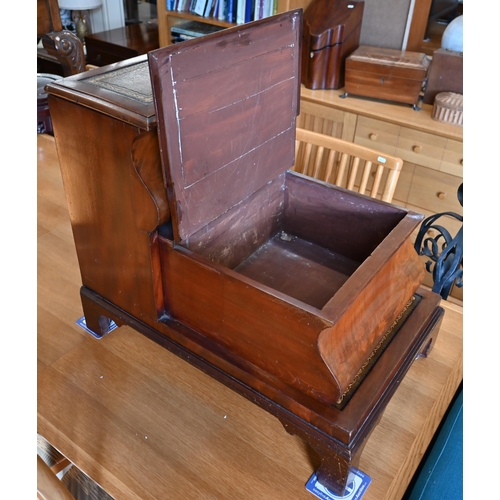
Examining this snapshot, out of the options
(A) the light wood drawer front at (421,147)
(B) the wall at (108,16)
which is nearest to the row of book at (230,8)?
(A) the light wood drawer front at (421,147)

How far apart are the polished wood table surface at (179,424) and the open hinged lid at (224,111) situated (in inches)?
14.1

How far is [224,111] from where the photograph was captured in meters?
0.78

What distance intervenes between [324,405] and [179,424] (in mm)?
300

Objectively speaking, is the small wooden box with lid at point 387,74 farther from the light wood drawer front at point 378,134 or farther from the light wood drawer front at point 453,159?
the light wood drawer front at point 453,159

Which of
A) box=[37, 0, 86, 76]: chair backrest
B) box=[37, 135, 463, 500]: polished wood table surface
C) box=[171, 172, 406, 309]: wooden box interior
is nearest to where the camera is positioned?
→ box=[37, 135, 463, 500]: polished wood table surface

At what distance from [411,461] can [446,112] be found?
5.18ft

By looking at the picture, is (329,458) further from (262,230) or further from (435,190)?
(435,190)

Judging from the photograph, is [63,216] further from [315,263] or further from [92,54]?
[92,54]

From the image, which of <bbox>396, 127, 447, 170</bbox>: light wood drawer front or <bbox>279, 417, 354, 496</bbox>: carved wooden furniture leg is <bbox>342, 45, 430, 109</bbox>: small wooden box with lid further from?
<bbox>279, 417, 354, 496</bbox>: carved wooden furniture leg

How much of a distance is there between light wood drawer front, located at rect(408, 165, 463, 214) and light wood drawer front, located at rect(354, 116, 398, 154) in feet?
0.52

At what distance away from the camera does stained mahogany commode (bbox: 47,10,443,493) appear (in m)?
0.73

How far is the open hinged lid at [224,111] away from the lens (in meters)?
0.68

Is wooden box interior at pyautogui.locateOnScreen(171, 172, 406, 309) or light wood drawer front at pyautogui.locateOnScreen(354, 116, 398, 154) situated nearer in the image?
wooden box interior at pyautogui.locateOnScreen(171, 172, 406, 309)

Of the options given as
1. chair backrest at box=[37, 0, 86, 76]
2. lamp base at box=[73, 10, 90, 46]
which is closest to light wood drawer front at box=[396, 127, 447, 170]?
chair backrest at box=[37, 0, 86, 76]
